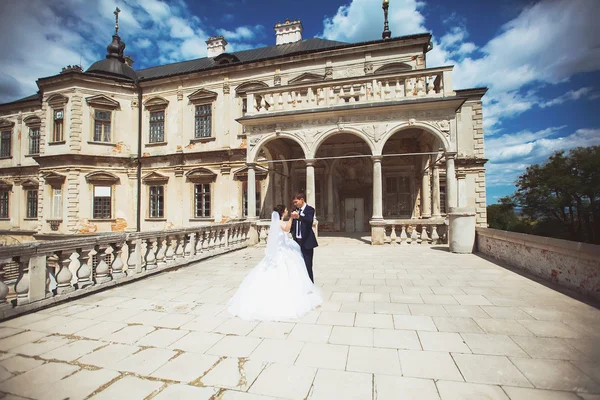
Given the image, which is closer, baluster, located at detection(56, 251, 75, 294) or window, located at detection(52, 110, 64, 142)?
baluster, located at detection(56, 251, 75, 294)

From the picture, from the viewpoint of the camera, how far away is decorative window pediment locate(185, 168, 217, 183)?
1727 centimetres

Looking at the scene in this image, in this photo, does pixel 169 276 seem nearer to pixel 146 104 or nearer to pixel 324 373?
Result: pixel 324 373

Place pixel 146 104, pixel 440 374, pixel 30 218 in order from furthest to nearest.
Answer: pixel 30 218 < pixel 146 104 < pixel 440 374

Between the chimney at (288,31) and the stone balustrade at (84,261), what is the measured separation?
16.5 meters

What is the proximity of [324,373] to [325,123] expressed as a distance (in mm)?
10395

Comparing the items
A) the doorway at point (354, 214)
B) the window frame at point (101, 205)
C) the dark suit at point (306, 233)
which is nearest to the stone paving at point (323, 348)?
the dark suit at point (306, 233)

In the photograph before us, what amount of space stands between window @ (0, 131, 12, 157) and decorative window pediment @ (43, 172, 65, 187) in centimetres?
737

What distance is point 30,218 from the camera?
65.6ft

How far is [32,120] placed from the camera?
66.8 feet

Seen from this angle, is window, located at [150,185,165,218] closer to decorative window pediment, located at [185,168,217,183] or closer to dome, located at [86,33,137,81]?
decorative window pediment, located at [185,168,217,183]

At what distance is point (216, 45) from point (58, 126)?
40.5ft

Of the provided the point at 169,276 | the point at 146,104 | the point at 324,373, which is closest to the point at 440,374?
the point at 324,373

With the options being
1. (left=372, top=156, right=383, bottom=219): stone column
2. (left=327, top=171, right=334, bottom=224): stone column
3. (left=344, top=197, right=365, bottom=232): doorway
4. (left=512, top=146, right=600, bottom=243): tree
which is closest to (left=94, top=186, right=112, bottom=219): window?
(left=327, top=171, right=334, bottom=224): stone column

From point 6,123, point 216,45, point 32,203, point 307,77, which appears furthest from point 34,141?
point 307,77
